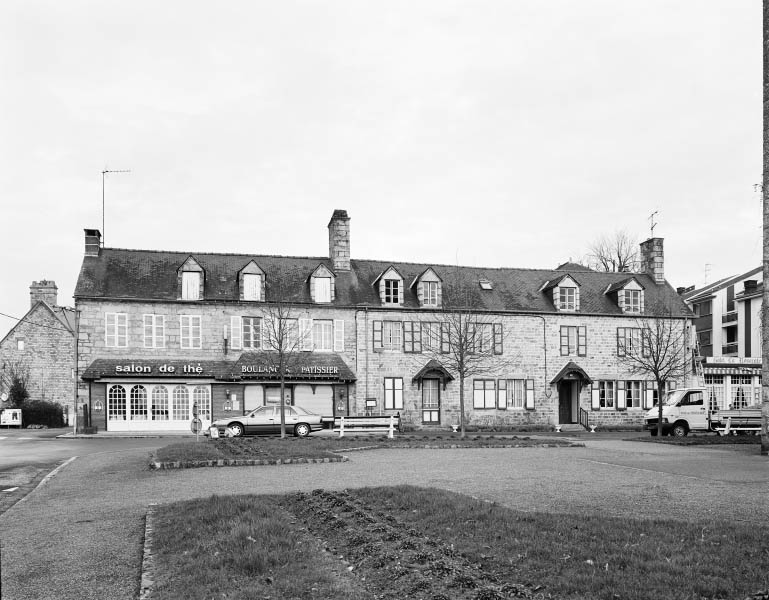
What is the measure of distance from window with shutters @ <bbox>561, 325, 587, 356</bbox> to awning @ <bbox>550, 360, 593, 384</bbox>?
0.86 m

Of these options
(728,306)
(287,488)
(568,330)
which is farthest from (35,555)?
(728,306)

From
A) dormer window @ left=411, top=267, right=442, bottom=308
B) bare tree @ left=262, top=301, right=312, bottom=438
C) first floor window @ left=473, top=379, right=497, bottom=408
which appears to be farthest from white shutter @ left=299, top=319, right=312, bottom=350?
first floor window @ left=473, top=379, right=497, bottom=408

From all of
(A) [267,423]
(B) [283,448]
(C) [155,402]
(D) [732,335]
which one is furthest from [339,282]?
(D) [732,335]

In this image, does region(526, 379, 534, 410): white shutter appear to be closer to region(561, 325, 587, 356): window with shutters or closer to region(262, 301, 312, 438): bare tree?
region(561, 325, 587, 356): window with shutters

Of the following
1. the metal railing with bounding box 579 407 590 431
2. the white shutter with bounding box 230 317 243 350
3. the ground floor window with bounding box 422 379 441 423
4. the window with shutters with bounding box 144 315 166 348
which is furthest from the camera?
the metal railing with bounding box 579 407 590 431

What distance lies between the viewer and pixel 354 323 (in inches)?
1645

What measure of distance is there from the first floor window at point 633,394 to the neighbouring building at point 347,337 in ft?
0.19

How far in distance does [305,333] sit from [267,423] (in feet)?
30.7

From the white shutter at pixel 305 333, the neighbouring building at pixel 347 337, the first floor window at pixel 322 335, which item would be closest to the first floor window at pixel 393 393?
the neighbouring building at pixel 347 337

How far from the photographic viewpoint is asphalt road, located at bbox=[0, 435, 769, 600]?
825 cm

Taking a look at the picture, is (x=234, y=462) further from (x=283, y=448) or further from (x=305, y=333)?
(x=305, y=333)

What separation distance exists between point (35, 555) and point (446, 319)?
3360 centimetres

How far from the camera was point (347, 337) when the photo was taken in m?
41.6

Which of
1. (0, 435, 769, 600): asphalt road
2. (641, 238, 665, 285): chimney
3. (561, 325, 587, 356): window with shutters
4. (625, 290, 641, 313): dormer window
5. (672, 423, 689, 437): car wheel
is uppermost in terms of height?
(641, 238, 665, 285): chimney
